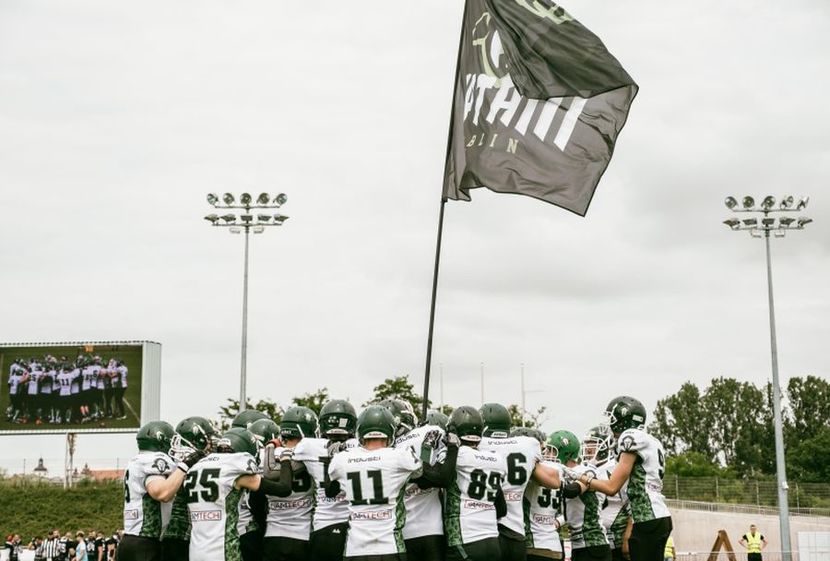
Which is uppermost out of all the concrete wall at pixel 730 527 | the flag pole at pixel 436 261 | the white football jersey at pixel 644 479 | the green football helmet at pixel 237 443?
the flag pole at pixel 436 261

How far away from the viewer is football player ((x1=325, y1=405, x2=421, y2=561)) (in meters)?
9.28

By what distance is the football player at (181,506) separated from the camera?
35.4ft

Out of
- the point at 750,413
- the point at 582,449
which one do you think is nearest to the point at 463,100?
the point at 582,449

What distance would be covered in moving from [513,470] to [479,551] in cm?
82

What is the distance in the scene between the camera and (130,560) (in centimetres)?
1066

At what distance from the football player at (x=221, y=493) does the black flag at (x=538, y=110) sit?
4690 mm

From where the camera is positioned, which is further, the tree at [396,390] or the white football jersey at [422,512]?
the tree at [396,390]

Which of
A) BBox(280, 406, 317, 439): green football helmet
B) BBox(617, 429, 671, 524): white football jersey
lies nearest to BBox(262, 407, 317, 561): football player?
BBox(280, 406, 317, 439): green football helmet

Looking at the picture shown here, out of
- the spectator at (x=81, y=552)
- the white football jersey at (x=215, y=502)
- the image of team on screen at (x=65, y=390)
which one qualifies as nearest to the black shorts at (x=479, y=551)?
the white football jersey at (x=215, y=502)

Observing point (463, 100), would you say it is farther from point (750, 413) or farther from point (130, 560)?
point (750, 413)

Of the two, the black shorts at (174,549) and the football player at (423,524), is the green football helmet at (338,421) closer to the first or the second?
the football player at (423,524)

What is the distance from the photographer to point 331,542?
1044 centimetres

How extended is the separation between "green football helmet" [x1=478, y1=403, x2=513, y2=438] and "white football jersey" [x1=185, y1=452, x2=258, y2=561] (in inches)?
89.0

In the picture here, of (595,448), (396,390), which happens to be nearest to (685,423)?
(396,390)
